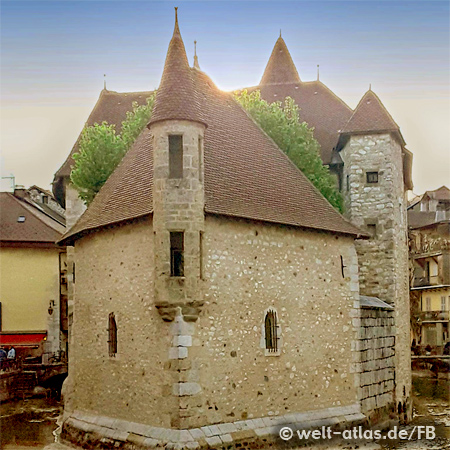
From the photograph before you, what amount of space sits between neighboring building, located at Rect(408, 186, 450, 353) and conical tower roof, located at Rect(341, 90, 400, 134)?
98.6 ft

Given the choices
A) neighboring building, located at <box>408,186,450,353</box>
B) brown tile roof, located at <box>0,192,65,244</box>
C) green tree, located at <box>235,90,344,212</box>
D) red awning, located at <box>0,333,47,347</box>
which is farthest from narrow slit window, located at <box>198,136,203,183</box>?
neighboring building, located at <box>408,186,450,353</box>

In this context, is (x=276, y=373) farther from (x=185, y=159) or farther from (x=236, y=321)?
(x=185, y=159)

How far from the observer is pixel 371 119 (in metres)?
25.8

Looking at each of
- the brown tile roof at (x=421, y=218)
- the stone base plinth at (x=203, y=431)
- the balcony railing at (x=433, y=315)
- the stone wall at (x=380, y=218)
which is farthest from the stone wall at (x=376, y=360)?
the brown tile roof at (x=421, y=218)

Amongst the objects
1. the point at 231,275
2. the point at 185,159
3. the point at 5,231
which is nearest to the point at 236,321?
the point at 231,275

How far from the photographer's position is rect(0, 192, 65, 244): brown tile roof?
38.2m

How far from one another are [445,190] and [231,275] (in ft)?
169

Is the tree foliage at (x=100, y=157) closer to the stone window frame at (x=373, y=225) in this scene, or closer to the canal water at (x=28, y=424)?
the canal water at (x=28, y=424)

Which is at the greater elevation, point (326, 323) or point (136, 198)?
point (136, 198)

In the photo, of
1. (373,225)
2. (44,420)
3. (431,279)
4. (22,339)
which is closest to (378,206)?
(373,225)

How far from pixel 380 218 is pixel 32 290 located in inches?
773

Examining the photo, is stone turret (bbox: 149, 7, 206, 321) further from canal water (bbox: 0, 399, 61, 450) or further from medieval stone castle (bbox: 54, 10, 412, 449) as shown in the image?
canal water (bbox: 0, 399, 61, 450)

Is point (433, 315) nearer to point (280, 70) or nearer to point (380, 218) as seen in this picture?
point (280, 70)

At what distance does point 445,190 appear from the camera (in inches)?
2598
